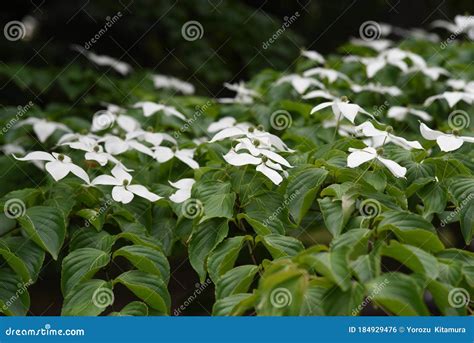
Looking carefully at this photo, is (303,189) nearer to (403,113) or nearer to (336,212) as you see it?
(336,212)

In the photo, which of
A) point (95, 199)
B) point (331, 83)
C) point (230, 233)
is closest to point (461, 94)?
point (331, 83)

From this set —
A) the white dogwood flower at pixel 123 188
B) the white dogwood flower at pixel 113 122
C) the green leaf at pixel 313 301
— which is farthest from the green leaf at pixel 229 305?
the white dogwood flower at pixel 113 122

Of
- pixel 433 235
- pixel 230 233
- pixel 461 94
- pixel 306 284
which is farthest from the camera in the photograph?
pixel 461 94

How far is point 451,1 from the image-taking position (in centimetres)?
491

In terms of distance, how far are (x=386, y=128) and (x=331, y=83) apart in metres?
0.91

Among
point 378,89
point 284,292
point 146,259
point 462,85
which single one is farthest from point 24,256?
point 462,85

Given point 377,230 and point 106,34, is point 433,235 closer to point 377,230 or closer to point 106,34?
point 377,230

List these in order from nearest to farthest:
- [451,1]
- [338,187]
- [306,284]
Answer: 1. [306,284]
2. [338,187]
3. [451,1]

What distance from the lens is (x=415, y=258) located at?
106 cm

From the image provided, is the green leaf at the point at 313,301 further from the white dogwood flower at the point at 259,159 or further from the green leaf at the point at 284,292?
the white dogwood flower at the point at 259,159

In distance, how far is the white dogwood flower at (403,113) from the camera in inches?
83.3

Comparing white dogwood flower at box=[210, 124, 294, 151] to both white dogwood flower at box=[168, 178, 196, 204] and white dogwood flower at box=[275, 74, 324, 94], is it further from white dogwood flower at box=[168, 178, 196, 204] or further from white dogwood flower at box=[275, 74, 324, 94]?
white dogwood flower at box=[275, 74, 324, 94]

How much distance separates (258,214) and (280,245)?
145 millimetres

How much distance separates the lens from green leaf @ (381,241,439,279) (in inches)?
41.6
